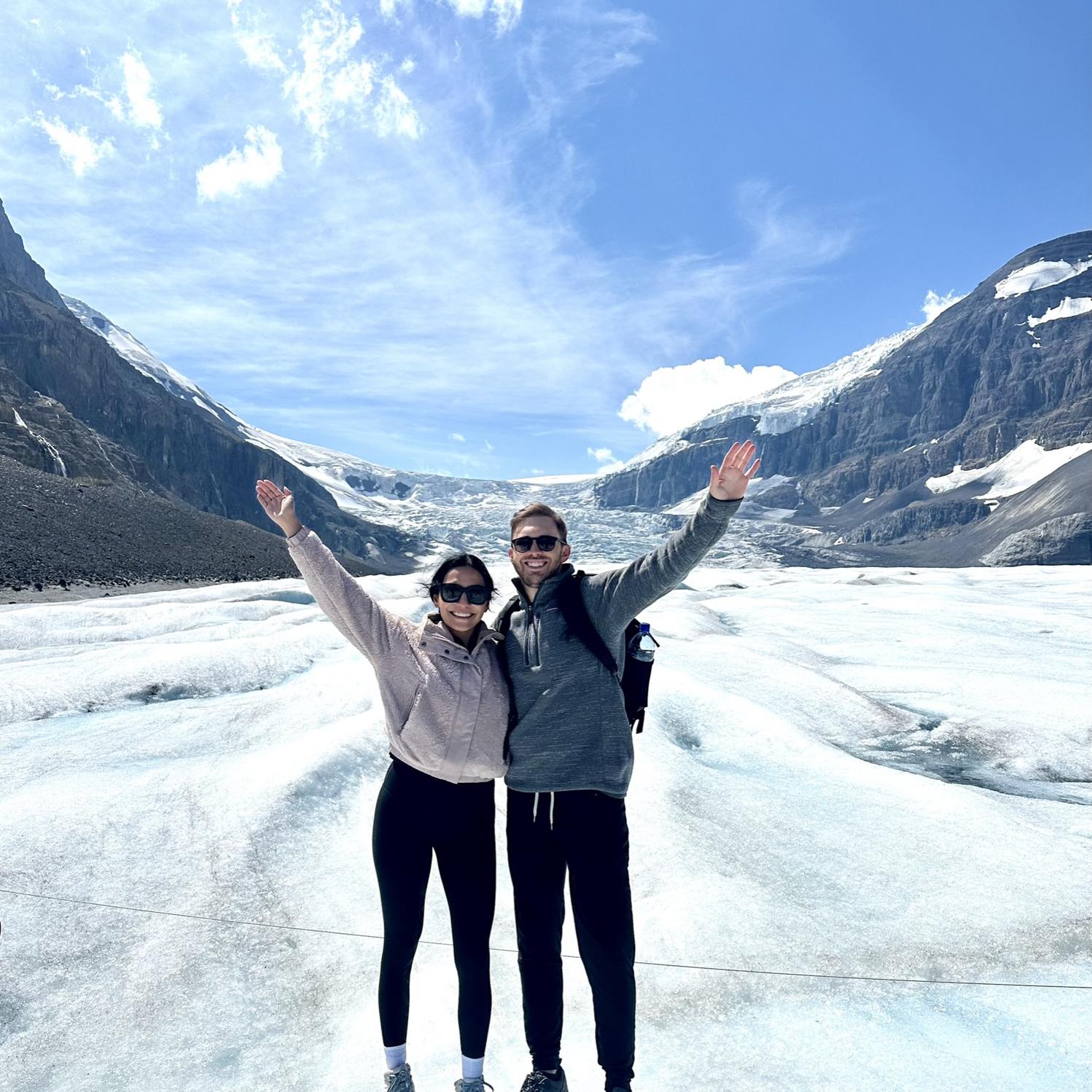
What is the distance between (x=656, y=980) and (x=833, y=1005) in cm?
88

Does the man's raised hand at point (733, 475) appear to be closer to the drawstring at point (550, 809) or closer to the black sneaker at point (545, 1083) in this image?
the drawstring at point (550, 809)

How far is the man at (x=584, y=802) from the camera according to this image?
2527mm

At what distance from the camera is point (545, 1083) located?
8.50 ft

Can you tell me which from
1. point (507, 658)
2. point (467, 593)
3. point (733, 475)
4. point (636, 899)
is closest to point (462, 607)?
point (467, 593)

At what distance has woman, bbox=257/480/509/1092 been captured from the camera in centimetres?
264

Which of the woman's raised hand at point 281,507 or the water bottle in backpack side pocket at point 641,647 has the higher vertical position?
the woman's raised hand at point 281,507

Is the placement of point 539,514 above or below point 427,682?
above

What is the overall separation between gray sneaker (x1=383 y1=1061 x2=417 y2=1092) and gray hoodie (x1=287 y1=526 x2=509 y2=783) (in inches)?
47.1

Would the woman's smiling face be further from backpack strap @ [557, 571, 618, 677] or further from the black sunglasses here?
backpack strap @ [557, 571, 618, 677]

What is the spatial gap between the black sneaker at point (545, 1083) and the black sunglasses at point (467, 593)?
1.88 meters

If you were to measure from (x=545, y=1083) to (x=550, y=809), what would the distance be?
110 centimetres

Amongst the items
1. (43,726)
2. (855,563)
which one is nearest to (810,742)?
(43,726)

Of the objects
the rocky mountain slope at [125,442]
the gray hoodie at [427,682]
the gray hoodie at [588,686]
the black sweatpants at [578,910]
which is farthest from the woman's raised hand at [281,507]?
the rocky mountain slope at [125,442]

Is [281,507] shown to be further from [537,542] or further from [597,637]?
[597,637]
